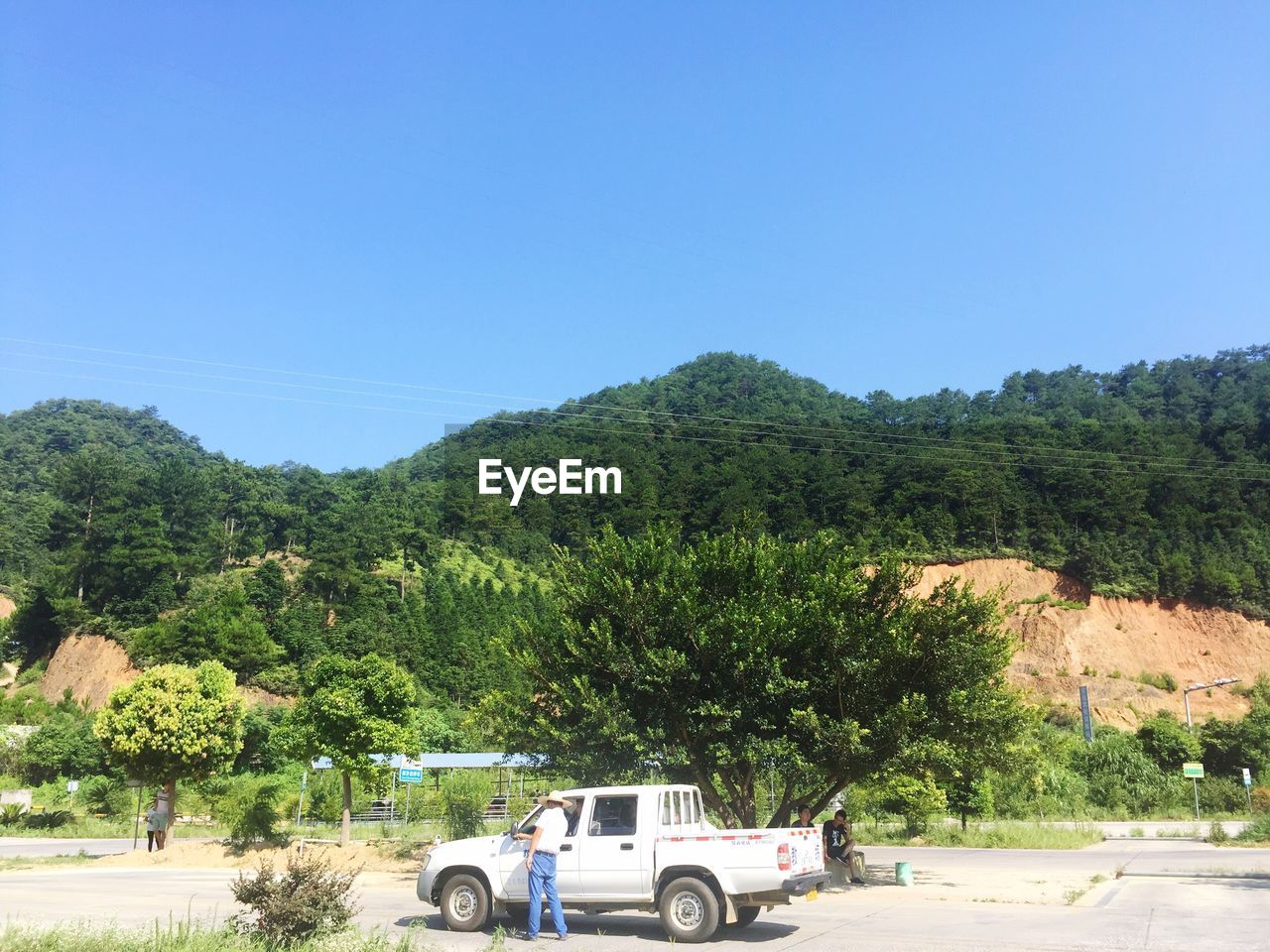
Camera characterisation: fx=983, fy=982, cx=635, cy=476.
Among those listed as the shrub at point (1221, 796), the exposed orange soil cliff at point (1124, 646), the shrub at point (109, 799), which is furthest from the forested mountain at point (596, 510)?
the shrub at point (1221, 796)

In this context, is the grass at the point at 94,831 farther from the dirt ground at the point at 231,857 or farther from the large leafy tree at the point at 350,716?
the large leafy tree at the point at 350,716

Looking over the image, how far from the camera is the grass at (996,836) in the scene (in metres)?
30.7

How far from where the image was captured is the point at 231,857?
23859mm

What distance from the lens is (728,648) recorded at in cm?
1936

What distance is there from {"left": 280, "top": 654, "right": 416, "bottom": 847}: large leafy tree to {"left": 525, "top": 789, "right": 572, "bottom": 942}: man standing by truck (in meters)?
12.5

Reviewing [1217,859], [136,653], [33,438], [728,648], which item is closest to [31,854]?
[728,648]

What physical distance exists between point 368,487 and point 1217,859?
112 m

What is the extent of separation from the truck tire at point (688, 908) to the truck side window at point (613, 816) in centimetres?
93

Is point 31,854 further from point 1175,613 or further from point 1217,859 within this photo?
point 1175,613

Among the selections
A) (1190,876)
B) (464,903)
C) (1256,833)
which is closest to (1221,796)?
(1256,833)

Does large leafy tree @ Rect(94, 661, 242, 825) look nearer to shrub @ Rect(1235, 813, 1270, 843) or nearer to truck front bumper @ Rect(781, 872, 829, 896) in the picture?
truck front bumper @ Rect(781, 872, 829, 896)

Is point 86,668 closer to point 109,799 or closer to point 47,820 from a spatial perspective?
→ point 109,799

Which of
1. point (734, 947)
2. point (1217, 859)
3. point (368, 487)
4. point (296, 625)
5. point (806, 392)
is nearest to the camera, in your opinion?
point (734, 947)

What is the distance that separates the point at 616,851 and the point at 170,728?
55.5 ft
